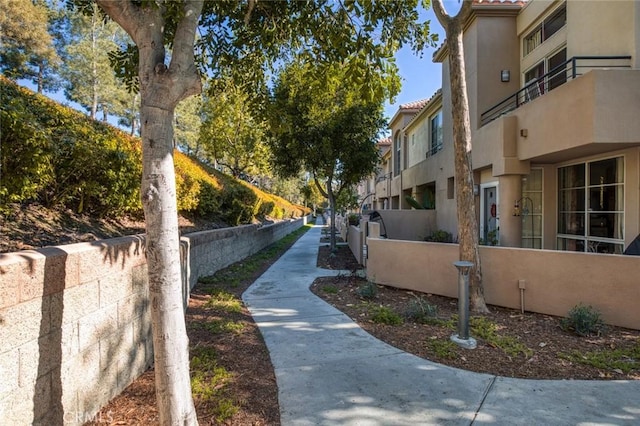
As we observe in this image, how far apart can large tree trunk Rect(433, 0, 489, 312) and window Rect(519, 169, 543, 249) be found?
4.17m

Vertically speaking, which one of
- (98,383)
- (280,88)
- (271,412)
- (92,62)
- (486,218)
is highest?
(92,62)

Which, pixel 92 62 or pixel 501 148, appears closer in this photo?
pixel 501 148

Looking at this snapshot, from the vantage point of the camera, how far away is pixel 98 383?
315 centimetres

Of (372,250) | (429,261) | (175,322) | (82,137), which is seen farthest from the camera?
(372,250)

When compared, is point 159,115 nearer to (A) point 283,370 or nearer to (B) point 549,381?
(A) point 283,370

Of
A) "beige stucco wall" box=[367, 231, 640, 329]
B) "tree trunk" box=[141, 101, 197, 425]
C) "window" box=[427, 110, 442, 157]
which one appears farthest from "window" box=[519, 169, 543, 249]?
"tree trunk" box=[141, 101, 197, 425]

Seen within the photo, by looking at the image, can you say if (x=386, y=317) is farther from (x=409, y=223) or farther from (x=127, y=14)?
(x=409, y=223)

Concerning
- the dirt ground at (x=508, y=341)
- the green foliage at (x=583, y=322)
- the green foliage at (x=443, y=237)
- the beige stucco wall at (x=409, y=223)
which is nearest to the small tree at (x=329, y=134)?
the beige stucco wall at (x=409, y=223)

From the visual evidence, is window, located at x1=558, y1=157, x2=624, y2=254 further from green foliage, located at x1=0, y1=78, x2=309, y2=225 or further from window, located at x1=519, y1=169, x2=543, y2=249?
green foliage, located at x1=0, y1=78, x2=309, y2=225

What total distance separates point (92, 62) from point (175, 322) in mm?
34048

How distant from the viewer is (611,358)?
4.50m

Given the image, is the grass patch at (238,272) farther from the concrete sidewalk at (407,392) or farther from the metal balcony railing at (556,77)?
the metal balcony railing at (556,77)

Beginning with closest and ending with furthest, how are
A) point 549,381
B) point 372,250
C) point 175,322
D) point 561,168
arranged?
point 175,322 < point 549,381 < point 372,250 < point 561,168

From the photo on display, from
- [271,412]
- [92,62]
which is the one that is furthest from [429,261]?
[92,62]
